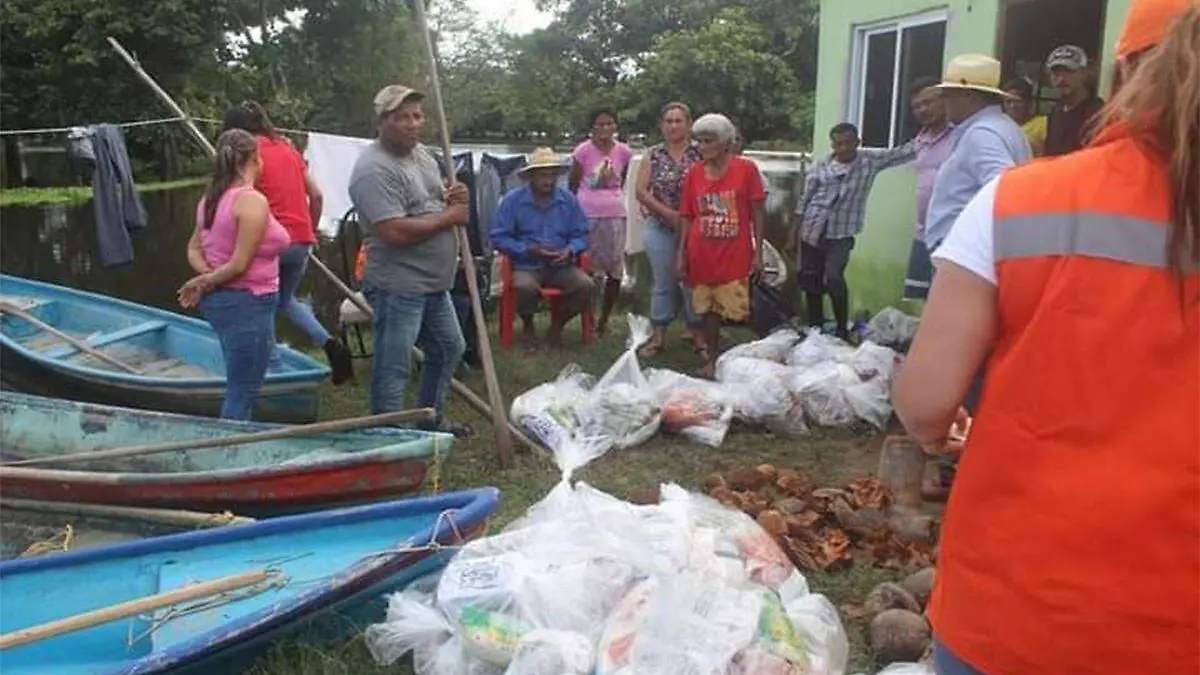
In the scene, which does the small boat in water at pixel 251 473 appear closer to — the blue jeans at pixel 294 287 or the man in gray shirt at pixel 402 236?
the man in gray shirt at pixel 402 236

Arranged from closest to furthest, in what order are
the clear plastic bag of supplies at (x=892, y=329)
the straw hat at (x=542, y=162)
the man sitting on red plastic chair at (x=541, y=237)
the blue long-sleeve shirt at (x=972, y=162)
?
the blue long-sleeve shirt at (x=972, y=162)
the clear plastic bag of supplies at (x=892, y=329)
the straw hat at (x=542, y=162)
the man sitting on red plastic chair at (x=541, y=237)

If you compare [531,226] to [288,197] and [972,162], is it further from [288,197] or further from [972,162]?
[972,162]

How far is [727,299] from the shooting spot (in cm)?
629

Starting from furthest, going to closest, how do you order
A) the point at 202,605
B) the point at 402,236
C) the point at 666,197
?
1. the point at 666,197
2. the point at 402,236
3. the point at 202,605

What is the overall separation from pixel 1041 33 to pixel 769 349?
2710mm

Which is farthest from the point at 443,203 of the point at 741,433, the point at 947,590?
the point at 947,590

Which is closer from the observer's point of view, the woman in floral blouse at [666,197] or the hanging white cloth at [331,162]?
the woman in floral blouse at [666,197]

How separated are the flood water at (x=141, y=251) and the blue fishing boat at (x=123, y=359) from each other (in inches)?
87.5

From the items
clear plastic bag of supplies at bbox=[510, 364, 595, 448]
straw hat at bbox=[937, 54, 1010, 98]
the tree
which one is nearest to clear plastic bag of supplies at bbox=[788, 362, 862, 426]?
clear plastic bag of supplies at bbox=[510, 364, 595, 448]

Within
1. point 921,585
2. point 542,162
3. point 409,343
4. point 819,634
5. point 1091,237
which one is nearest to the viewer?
point 1091,237

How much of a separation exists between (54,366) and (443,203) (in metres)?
2.72

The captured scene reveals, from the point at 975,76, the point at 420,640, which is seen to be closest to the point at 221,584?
the point at 420,640

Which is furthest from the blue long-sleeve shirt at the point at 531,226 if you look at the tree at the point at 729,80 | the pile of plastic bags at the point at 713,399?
the tree at the point at 729,80

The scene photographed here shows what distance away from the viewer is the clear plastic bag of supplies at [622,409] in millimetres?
5145
